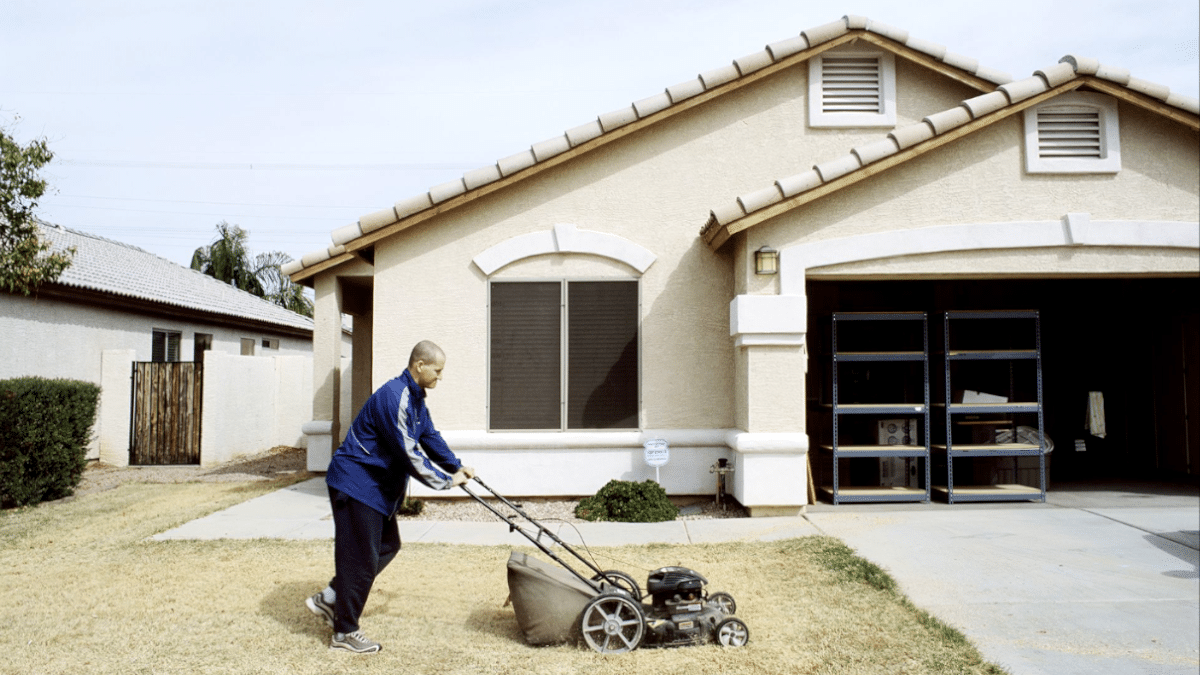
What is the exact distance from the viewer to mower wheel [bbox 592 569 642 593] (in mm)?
5248

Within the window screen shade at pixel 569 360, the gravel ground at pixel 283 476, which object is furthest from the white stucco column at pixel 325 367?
the window screen shade at pixel 569 360

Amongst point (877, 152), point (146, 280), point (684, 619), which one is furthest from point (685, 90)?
point (146, 280)

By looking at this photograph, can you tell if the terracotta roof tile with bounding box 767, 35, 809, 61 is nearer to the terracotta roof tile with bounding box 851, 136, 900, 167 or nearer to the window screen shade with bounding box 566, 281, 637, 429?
the terracotta roof tile with bounding box 851, 136, 900, 167

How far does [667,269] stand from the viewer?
10.1 meters

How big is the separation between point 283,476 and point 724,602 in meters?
9.96

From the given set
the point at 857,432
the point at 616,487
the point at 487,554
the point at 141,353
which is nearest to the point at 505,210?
the point at 616,487

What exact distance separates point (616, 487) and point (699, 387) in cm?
160

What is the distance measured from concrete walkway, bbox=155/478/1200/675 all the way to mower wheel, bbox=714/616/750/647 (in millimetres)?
1022

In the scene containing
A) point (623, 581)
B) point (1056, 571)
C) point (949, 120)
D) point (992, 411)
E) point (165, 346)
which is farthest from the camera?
point (165, 346)

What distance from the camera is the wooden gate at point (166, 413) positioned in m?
15.5

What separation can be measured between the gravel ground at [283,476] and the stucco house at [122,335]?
535 millimetres

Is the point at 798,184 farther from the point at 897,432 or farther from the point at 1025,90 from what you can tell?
the point at 897,432

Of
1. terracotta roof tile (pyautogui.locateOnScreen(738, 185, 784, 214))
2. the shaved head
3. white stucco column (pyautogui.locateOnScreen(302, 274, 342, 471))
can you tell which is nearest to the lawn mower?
the shaved head

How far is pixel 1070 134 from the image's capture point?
9.02 m
